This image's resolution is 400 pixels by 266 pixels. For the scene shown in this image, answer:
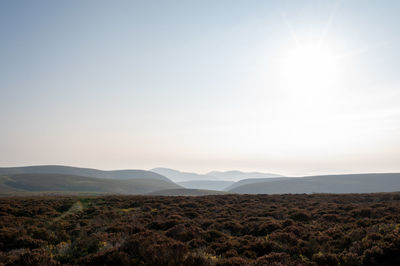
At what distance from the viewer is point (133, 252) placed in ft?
25.7

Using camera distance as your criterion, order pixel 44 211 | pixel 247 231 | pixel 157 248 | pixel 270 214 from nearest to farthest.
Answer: pixel 157 248
pixel 247 231
pixel 270 214
pixel 44 211

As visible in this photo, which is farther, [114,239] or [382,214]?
[382,214]

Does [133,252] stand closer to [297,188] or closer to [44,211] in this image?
[44,211]

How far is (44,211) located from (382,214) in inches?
1011

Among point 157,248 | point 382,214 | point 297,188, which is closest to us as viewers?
point 157,248

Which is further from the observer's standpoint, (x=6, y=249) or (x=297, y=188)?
(x=297, y=188)

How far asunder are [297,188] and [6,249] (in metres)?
216

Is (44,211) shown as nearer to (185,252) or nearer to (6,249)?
(6,249)

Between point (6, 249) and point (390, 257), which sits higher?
point (390, 257)

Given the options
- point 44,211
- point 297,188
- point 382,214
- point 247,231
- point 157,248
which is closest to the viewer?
point 157,248

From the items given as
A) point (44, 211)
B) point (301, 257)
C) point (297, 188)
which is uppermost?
point (301, 257)

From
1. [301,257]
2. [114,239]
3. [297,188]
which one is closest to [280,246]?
[301,257]

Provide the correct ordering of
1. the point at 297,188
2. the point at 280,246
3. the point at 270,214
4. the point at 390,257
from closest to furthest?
the point at 390,257, the point at 280,246, the point at 270,214, the point at 297,188

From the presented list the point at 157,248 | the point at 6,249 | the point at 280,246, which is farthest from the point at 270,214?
the point at 6,249
